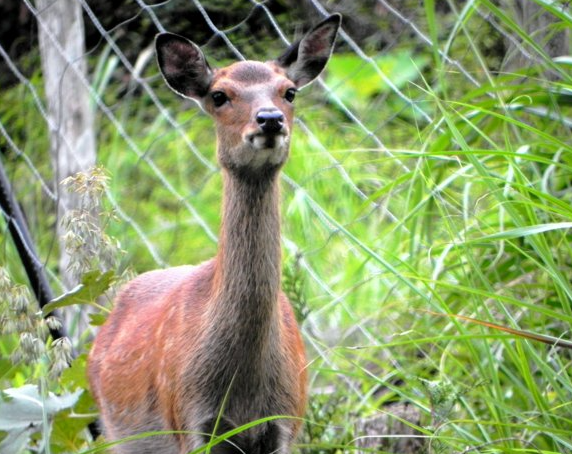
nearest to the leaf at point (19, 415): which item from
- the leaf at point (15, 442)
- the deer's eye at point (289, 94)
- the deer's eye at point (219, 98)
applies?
the leaf at point (15, 442)

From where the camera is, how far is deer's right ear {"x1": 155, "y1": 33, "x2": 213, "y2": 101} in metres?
3.99

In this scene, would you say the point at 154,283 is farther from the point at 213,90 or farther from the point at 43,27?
the point at 43,27

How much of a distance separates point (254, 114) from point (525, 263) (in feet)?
3.78

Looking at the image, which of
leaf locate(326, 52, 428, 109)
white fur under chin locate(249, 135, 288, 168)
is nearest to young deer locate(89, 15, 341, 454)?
white fur under chin locate(249, 135, 288, 168)

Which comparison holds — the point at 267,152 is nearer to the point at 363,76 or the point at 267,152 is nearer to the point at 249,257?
the point at 249,257

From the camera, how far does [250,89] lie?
A: 380 cm

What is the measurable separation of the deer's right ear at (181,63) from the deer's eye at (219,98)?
0.13 meters

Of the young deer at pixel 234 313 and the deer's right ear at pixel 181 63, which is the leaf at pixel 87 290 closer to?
the young deer at pixel 234 313

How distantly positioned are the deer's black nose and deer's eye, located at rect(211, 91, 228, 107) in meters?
0.30

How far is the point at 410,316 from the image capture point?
4453mm

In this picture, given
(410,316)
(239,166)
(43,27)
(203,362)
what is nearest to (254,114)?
(239,166)

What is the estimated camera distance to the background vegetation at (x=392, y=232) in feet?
10.8

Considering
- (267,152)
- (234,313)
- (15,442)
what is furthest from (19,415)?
(267,152)

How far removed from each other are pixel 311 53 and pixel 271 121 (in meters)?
0.54
